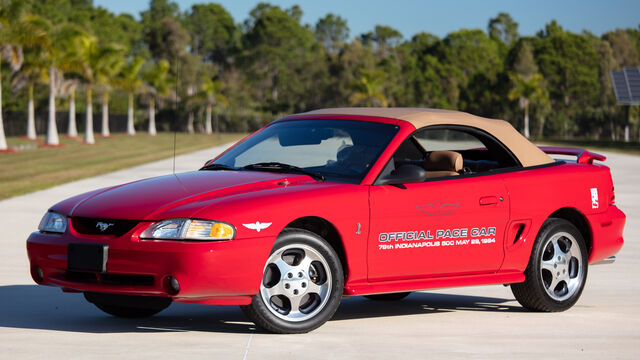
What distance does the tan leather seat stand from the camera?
7617mm

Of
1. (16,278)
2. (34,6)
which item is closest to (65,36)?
(34,6)

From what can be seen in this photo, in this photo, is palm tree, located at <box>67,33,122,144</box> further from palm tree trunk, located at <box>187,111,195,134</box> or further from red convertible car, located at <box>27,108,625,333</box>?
red convertible car, located at <box>27,108,625,333</box>

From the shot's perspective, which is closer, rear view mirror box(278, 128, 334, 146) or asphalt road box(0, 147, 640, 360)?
asphalt road box(0, 147, 640, 360)

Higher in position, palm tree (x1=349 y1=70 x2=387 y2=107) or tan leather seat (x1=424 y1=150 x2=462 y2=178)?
palm tree (x1=349 y1=70 x2=387 y2=107)

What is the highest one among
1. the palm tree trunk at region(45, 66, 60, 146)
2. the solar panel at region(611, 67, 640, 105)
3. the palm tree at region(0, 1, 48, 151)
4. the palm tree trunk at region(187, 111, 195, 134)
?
the palm tree at region(0, 1, 48, 151)

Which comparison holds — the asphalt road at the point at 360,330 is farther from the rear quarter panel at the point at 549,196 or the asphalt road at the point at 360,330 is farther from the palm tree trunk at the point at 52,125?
the palm tree trunk at the point at 52,125

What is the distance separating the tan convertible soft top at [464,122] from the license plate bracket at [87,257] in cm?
222

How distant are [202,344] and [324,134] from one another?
1.97m

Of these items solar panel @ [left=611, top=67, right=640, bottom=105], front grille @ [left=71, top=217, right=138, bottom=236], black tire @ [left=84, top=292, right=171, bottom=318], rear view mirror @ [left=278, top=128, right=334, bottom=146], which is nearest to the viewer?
front grille @ [left=71, top=217, right=138, bottom=236]

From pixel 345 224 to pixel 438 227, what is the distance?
2.58 feet

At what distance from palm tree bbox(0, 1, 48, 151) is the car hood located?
132 feet

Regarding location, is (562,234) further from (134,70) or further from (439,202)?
(134,70)

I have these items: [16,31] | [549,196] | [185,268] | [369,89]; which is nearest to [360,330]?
[185,268]

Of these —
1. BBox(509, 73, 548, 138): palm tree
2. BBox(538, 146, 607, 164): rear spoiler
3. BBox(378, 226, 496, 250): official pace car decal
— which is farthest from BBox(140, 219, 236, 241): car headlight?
BBox(509, 73, 548, 138): palm tree
